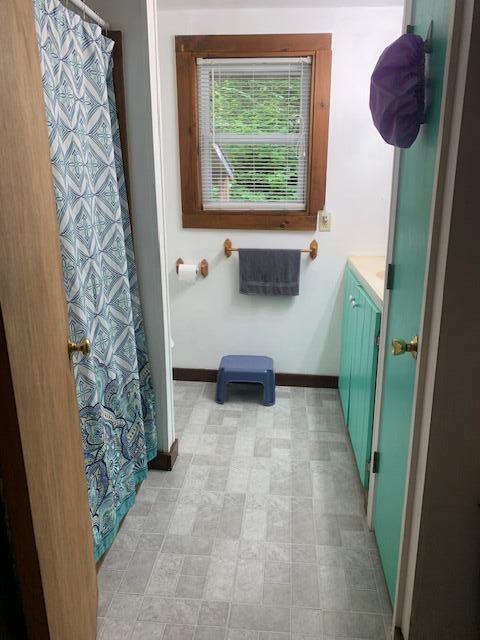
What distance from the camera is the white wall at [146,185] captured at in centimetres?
194

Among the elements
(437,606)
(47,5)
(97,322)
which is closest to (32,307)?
(97,322)

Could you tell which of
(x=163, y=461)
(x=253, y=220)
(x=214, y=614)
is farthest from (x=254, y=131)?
(x=214, y=614)

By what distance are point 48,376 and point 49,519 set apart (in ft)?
1.00

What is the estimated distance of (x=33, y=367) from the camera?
997 millimetres

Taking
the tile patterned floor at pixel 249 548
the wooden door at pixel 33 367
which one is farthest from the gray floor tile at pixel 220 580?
the wooden door at pixel 33 367

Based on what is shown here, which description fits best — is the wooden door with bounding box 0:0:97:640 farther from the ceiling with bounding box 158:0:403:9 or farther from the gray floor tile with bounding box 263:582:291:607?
the ceiling with bounding box 158:0:403:9

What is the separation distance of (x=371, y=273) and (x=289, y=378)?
3.67 feet

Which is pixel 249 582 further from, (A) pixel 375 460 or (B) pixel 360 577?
(A) pixel 375 460

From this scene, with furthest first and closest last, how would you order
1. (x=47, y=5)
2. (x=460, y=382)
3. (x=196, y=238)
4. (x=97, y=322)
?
(x=196, y=238) → (x=97, y=322) → (x=47, y=5) → (x=460, y=382)

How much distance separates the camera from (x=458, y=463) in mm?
1229

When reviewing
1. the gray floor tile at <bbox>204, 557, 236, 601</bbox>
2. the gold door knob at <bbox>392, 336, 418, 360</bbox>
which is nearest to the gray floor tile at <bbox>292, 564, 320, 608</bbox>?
the gray floor tile at <bbox>204, 557, 236, 601</bbox>

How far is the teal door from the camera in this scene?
1265 mm

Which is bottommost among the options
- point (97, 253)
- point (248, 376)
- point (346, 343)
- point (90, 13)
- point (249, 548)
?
point (249, 548)

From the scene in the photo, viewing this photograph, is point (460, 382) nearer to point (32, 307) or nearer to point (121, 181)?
point (32, 307)
